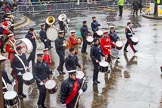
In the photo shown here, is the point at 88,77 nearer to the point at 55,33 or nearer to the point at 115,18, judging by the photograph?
the point at 55,33

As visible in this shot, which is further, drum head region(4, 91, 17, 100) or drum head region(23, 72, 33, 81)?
drum head region(23, 72, 33, 81)

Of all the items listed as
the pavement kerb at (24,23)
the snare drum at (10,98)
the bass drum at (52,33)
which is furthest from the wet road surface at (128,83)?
the pavement kerb at (24,23)

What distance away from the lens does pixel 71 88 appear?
10055mm

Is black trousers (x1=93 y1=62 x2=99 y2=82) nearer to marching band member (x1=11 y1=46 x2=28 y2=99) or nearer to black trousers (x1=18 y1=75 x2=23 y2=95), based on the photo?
marching band member (x1=11 y1=46 x2=28 y2=99)

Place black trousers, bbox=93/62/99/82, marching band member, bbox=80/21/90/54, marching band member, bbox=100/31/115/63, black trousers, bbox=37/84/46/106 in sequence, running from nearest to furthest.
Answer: black trousers, bbox=37/84/46/106 < black trousers, bbox=93/62/99/82 < marching band member, bbox=100/31/115/63 < marching band member, bbox=80/21/90/54

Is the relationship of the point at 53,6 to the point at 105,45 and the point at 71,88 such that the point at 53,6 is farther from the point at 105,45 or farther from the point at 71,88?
the point at 71,88

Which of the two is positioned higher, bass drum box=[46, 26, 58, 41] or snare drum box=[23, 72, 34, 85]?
bass drum box=[46, 26, 58, 41]

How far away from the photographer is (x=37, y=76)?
453 inches

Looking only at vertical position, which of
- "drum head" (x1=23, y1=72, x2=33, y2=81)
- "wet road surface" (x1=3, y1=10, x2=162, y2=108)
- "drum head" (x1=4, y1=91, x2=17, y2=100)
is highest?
"drum head" (x1=23, y1=72, x2=33, y2=81)

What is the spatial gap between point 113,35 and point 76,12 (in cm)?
1851

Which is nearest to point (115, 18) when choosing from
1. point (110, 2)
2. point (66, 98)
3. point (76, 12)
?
point (76, 12)

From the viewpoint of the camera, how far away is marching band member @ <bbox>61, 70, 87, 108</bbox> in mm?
10016

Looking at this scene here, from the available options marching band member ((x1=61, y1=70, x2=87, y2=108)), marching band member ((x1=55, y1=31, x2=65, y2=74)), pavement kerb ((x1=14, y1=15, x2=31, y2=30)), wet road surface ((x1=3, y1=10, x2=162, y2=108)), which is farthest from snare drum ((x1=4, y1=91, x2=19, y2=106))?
pavement kerb ((x1=14, y1=15, x2=31, y2=30))

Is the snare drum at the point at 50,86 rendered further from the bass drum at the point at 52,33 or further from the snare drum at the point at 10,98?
the bass drum at the point at 52,33
